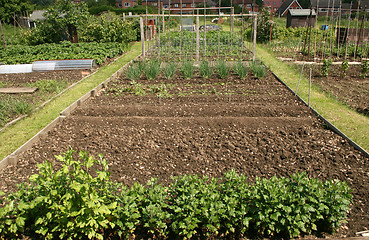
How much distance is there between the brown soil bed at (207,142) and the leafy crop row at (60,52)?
5161mm

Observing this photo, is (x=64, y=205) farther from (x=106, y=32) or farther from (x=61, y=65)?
(x=106, y=32)

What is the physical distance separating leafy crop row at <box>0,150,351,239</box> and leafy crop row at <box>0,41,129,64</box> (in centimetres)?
832

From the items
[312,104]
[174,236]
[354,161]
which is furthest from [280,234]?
[312,104]

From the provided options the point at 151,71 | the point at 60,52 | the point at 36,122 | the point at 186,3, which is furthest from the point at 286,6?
the point at 36,122

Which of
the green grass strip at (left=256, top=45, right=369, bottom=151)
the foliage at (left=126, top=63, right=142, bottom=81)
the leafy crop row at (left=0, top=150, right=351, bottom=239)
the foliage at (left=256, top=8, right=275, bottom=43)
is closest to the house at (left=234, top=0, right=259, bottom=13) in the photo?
the foliage at (left=256, top=8, right=275, bottom=43)

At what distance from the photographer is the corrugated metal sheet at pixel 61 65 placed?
9727mm

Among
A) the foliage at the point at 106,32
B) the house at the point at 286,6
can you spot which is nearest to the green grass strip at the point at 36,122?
the foliage at the point at 106,32

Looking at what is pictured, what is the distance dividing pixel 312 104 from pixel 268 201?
4.26 meters

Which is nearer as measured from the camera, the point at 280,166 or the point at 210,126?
the point at 280,166

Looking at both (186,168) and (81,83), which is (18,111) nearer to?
(81,83)

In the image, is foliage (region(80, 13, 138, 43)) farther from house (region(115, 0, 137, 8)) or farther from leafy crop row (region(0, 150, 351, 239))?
house (region(115, 0, 137, 8))

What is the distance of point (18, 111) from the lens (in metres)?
6.11

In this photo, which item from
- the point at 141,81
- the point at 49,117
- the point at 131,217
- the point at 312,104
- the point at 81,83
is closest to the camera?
the point at 131,217

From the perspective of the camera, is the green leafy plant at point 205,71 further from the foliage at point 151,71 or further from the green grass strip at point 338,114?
the green grass strip at point 338,114
